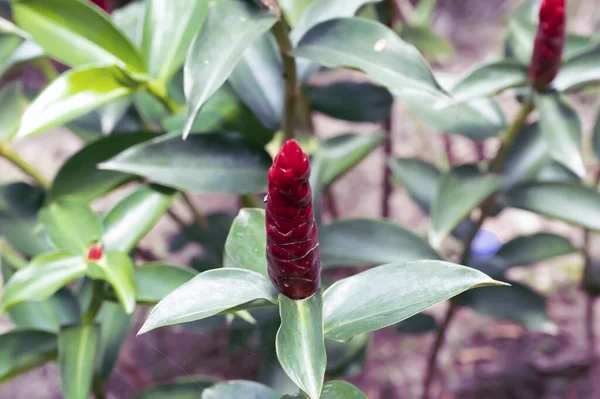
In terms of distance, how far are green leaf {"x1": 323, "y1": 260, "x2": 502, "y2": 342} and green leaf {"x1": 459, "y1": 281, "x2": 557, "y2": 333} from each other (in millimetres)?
422

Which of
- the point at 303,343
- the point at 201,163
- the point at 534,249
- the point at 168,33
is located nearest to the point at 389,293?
the point at 303,343

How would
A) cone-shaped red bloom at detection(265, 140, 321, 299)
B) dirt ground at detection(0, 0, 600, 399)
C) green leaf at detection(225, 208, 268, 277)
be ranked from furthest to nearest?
dirt ground at detection(0, 0, 600, 399), green leaf at detection(225, 208, 268, 277), cone-shaped red bloom at detection(265, 140, 321, 299)

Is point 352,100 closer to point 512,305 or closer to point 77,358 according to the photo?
point 512,305

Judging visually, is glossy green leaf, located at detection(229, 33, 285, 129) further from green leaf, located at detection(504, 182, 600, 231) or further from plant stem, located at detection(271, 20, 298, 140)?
green leaf, located at detection(504, 182, 600, 231)

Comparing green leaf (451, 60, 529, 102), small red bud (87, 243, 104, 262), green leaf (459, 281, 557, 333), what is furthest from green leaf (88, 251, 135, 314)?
green leaf (459, 281, 557, 333)

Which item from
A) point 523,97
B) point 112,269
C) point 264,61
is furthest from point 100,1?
point 523,97

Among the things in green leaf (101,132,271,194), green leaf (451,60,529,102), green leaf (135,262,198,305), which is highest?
green leaf (451,60,529,102)

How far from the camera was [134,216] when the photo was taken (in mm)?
654

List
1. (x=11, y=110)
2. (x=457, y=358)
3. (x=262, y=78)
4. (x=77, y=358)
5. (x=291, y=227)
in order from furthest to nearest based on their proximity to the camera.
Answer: (x=457, y=358) → (x=11, y=110) → (x=262, y=78) → (x=77, y=358) → (x=291, y=227)

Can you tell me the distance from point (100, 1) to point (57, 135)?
3.08ft

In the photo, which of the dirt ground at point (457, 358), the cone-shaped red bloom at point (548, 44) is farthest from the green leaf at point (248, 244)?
the dirt ground at point (457, 358)

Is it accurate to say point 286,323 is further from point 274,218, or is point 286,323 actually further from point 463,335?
point 463,335

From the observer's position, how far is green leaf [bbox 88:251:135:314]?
56 cm

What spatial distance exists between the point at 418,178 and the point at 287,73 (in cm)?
31
